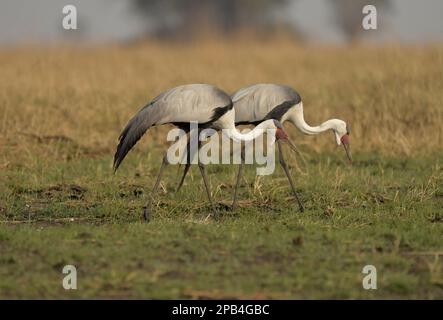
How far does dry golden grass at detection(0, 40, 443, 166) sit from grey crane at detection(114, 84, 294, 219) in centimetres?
198

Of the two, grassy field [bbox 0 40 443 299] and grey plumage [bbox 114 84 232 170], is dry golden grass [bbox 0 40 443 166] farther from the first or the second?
grey plumage [bbox 114 84 232 170]

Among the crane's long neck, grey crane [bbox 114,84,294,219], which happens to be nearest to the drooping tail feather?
grey crane [bbox 114,84,294,219]

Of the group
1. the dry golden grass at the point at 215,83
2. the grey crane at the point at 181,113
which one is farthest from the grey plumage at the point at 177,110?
the dry golden grass at the point at 215,83

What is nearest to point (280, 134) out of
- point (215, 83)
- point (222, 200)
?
point (222, 200)

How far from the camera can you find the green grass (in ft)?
14.5

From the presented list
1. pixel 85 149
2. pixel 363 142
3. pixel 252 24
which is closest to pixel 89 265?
pixel 85 149

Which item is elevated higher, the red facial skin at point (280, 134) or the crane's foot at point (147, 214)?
the red facial skin at point (280, 134)

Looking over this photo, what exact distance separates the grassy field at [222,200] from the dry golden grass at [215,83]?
0.03 m

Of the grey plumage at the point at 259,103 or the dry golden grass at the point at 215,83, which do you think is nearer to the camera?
the grey plumage at the point at 259,103

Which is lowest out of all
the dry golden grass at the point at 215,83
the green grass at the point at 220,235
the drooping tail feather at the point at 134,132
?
the green grass at the point at 220,235

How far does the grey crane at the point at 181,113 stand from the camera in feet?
20.3

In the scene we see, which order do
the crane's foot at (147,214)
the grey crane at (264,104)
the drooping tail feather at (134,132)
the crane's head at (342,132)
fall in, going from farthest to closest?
the crane's head at (342,132)
the grey crane at (264,104)
the drooping tail feather at (134,132)
the crane's foot at (147,214)

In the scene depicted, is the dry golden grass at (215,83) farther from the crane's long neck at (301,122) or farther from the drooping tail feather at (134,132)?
the drooping tail feather at (134,132)
